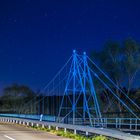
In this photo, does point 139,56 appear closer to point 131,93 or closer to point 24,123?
point 131,93

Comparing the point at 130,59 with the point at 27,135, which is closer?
the point at 27,135

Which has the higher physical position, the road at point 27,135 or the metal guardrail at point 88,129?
the metal guardrail at point 88,129

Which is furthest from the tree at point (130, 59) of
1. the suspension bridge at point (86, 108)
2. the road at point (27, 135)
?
the road at point (27, 135)

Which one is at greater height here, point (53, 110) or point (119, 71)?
point (119, 71)

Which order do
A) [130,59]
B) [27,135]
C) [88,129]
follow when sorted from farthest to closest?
[130,59]
[27,135]
[88,129]

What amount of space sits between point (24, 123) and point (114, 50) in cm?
2781

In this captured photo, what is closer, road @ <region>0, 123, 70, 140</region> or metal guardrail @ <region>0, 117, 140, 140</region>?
metal guardrail @ <region>0, 117, 140, 140</region>

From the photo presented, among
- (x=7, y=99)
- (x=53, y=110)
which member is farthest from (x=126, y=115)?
(x=7, y=99)

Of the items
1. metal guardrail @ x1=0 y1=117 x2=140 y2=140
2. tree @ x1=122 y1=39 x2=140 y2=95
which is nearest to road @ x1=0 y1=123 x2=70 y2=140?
metal guardrail @ x1=0 y1=117 x2=140 y2=140

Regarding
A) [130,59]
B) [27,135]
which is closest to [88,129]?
[27,135]

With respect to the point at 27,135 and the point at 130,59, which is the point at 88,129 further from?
the point at 130,59

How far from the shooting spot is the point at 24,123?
4878 cm

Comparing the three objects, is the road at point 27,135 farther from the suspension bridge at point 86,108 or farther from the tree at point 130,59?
the tree at point 130,59

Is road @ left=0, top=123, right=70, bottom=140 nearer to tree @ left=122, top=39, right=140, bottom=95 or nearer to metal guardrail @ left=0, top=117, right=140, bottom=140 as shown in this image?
metal guardrail @ left=0, top=117, right=140, bottom=140
